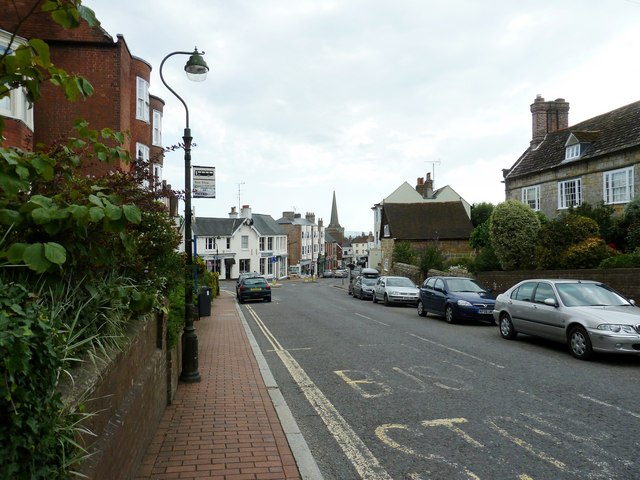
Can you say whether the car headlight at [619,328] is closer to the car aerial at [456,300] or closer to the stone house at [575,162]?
the car aerial at [456,300]

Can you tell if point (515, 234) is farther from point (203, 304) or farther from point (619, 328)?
point (619, 328)

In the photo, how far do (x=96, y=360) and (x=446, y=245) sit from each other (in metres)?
46.6

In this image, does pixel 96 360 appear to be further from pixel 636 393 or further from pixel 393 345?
pixel 393 345

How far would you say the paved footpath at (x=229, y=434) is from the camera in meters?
4.74

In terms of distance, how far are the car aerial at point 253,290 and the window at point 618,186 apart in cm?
1850

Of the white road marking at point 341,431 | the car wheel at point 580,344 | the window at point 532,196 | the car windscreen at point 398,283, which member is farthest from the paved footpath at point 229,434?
the window at point 532,196

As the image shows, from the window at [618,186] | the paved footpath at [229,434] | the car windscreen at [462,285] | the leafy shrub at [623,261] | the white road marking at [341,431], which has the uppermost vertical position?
the window at [618,186]

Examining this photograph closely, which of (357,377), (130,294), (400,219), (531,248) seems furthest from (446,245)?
(130,294)

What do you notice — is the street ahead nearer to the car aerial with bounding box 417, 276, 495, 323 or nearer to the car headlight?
the car headlight

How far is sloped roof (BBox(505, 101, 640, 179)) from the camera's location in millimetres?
25266

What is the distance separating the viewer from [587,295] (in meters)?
11.0

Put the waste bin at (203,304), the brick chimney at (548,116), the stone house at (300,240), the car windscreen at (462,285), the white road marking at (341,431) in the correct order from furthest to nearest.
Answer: the stone house at (300,240) → the brick chimney at (548,116) → the waste bin at (203,304) → the car windscreen at (462,285) → the white road marking at (341,431)

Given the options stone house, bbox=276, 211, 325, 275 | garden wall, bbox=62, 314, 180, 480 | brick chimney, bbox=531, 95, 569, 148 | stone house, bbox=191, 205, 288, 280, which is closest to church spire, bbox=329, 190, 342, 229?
stone house, bbox=276, 211, 325, 275

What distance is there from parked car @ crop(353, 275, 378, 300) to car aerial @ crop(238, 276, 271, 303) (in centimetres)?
572
